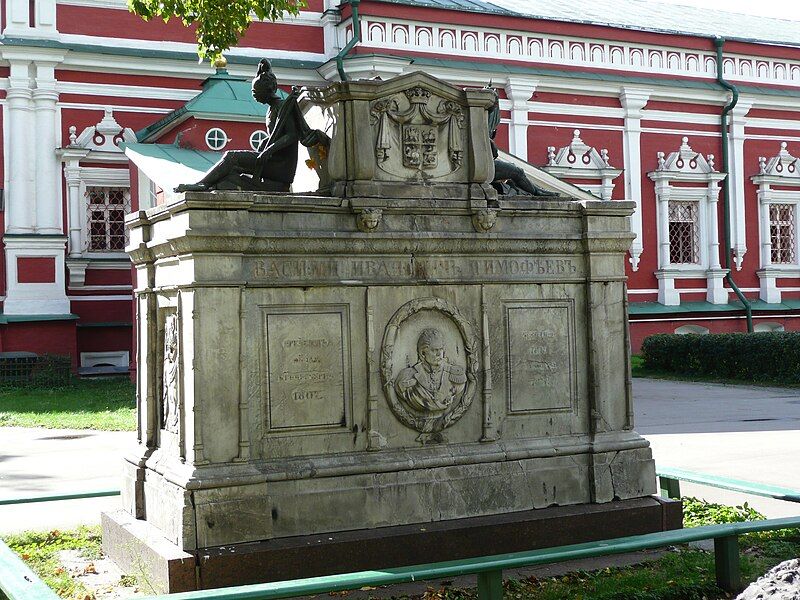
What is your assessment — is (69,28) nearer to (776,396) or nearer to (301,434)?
(776,396)

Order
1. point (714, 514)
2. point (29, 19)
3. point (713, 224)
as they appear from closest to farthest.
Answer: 1. point (714, 514)
2. point (29, 19)
3. point (713, 224)

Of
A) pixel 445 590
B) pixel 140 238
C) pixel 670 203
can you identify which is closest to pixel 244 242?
pixel 140 238

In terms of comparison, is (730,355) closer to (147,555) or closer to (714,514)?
(714,514)

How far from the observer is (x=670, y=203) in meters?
26.4

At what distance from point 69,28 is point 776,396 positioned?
15237 mm

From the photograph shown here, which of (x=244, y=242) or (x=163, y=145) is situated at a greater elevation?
(x=163, y=145)

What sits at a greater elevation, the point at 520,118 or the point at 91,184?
the point at 520,118

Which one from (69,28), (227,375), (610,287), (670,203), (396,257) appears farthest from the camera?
(670,203)

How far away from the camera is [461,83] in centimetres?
2353

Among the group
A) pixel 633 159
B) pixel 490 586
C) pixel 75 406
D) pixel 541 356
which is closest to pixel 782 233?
pixel 633 159

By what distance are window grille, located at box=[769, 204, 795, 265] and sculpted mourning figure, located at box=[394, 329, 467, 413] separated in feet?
76.5

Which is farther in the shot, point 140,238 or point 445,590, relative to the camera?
point 140,238

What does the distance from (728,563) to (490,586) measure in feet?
5.14

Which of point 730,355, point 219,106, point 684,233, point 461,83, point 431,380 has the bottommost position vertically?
point 730,355
